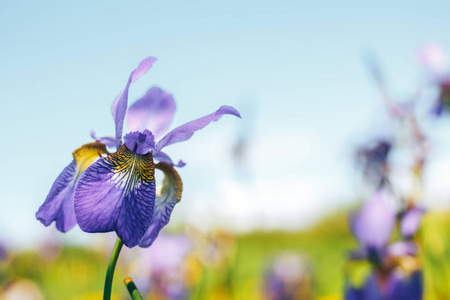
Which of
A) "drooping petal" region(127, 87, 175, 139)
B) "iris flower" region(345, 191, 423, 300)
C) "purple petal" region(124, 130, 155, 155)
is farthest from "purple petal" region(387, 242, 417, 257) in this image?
"purple petal" region(124, 130, 155, 155)

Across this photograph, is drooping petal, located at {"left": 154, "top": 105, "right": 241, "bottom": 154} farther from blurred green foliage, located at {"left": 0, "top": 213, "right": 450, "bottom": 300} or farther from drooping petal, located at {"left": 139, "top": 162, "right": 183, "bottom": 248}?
blurred green foliage, located at {"left": 0, "top": 213, "right": 450, "bottom": 300}

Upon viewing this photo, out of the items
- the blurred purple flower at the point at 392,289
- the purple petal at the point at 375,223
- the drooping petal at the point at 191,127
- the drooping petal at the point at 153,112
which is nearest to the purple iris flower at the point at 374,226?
the purple petal at the point at 375,223

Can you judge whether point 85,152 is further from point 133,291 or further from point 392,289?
point 392,289

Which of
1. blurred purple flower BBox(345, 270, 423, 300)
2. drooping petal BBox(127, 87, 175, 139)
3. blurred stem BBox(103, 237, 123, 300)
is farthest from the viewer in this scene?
blurred purple flower BBox(345, 270, 423, 300)

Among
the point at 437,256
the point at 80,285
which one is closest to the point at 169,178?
the point at 437,256

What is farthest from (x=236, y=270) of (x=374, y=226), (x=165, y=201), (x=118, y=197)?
(x=118, y=197)
